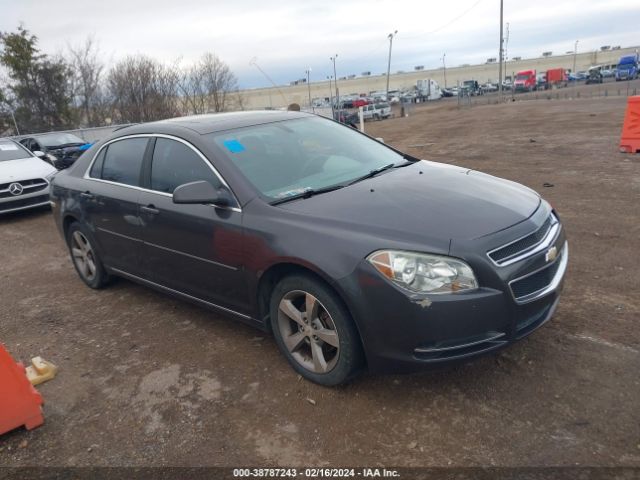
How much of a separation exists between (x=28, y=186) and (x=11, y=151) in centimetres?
159

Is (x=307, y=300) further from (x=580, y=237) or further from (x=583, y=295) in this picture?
(x=580, y=237)

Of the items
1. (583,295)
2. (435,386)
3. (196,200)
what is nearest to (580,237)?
(583,295)

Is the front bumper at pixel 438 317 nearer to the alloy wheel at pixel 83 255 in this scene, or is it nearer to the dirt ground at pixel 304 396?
the dirt ground at pixel 304 396

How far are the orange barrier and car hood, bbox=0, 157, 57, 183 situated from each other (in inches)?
293

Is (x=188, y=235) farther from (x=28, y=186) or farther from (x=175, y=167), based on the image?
(x=28, y=186)

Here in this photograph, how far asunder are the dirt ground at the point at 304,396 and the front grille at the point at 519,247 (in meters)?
0.83

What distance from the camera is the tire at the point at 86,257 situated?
5.09 m

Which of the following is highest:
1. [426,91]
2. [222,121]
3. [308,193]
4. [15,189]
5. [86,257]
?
[222,121]

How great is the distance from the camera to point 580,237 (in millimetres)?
5488

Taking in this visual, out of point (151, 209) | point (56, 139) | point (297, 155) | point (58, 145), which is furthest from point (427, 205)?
point (56, 139)

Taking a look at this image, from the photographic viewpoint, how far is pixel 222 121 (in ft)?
13.6

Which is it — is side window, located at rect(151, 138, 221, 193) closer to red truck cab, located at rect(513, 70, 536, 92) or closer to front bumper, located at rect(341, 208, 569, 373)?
front bumper, located at rect(341, 208, 569, 373)

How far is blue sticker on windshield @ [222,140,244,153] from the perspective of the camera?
3714 mm

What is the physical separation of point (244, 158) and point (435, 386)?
2.02 m
